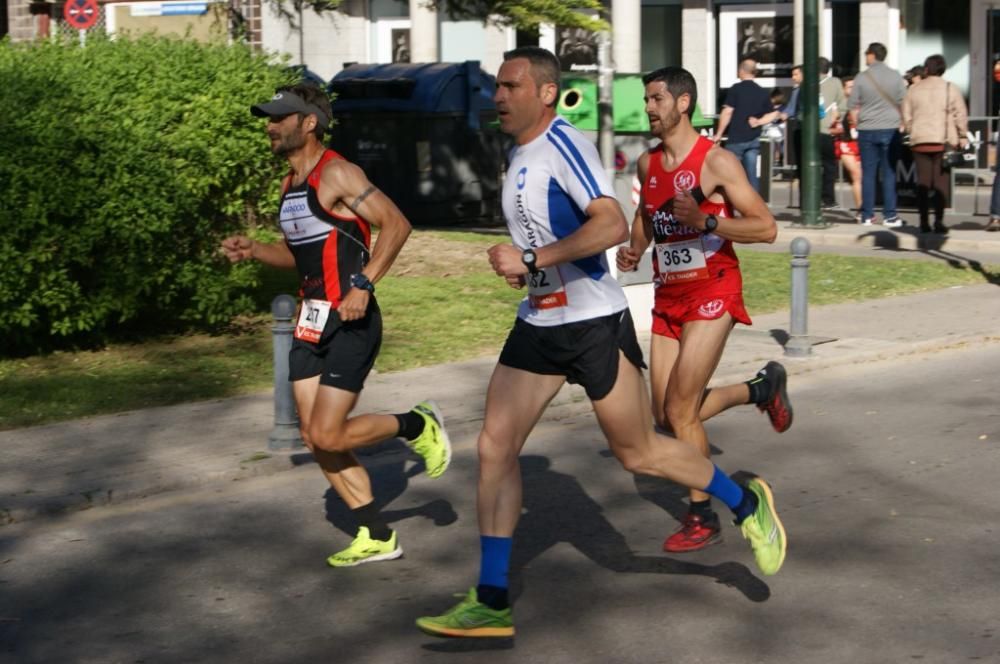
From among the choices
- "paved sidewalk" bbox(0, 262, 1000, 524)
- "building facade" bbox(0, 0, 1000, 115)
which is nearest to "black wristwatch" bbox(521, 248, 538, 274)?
"paved sidewalk" bbox(0, 262, 1000, 524)

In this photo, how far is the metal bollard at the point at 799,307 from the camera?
11312mm

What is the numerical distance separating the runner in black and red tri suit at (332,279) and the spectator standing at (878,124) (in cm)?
1310

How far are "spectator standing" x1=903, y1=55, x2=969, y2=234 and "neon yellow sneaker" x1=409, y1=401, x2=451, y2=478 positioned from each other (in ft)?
39.0

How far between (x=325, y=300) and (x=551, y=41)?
2385cm

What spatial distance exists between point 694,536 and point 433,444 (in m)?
1.14

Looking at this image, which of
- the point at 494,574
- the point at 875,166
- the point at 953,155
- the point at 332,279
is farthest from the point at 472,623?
the point at 953,155

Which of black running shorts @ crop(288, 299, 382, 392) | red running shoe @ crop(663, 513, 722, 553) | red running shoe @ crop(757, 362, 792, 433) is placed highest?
black running shorts @ crop(288, 299, 382, 392)

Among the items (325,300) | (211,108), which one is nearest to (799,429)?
(325,300)

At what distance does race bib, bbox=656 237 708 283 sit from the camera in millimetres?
6977

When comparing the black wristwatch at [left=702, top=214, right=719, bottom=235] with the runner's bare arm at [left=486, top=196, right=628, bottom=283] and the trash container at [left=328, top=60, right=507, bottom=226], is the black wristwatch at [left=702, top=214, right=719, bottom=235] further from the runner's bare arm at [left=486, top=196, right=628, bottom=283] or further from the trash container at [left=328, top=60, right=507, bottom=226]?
the trash container at [left=328, top=60, right=507, bottom=226]

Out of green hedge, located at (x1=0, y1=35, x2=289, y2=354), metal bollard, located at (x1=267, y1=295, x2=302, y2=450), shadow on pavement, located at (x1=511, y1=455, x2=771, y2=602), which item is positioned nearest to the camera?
shadow on pavement, located at (x1=511, y1=455, x2=771, y2=602)

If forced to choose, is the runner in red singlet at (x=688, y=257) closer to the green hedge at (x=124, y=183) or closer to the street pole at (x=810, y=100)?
the green hedge at (x=124, y=183)

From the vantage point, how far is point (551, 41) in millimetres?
29953

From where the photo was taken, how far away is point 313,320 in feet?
22.0
